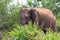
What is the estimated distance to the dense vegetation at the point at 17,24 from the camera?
5086 mm

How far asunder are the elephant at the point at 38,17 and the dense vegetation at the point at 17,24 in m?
0.29

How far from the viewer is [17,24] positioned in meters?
7.17

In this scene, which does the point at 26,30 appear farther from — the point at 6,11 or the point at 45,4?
the point at 45,4

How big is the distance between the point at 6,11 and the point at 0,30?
0.51m

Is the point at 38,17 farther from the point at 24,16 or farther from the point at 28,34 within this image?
the point at 28,34

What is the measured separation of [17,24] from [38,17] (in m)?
0.51

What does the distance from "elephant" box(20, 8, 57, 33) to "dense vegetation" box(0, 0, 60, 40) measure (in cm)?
29

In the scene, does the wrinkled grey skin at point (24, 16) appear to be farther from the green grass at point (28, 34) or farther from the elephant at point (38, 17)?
the green grass at point (28, 34)

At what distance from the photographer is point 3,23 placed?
739cm

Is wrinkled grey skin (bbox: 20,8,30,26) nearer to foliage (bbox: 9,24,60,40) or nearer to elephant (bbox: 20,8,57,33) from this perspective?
elephant (bbox: 20,8,57,33)

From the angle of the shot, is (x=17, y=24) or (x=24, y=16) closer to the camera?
(x=24, y=16)

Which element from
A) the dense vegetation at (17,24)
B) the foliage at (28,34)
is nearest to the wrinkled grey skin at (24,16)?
the dense vegetation at (17,24)

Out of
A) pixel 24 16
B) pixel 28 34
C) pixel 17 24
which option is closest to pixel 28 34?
pixel 28 34

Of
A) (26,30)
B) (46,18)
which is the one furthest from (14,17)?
(26,30)
